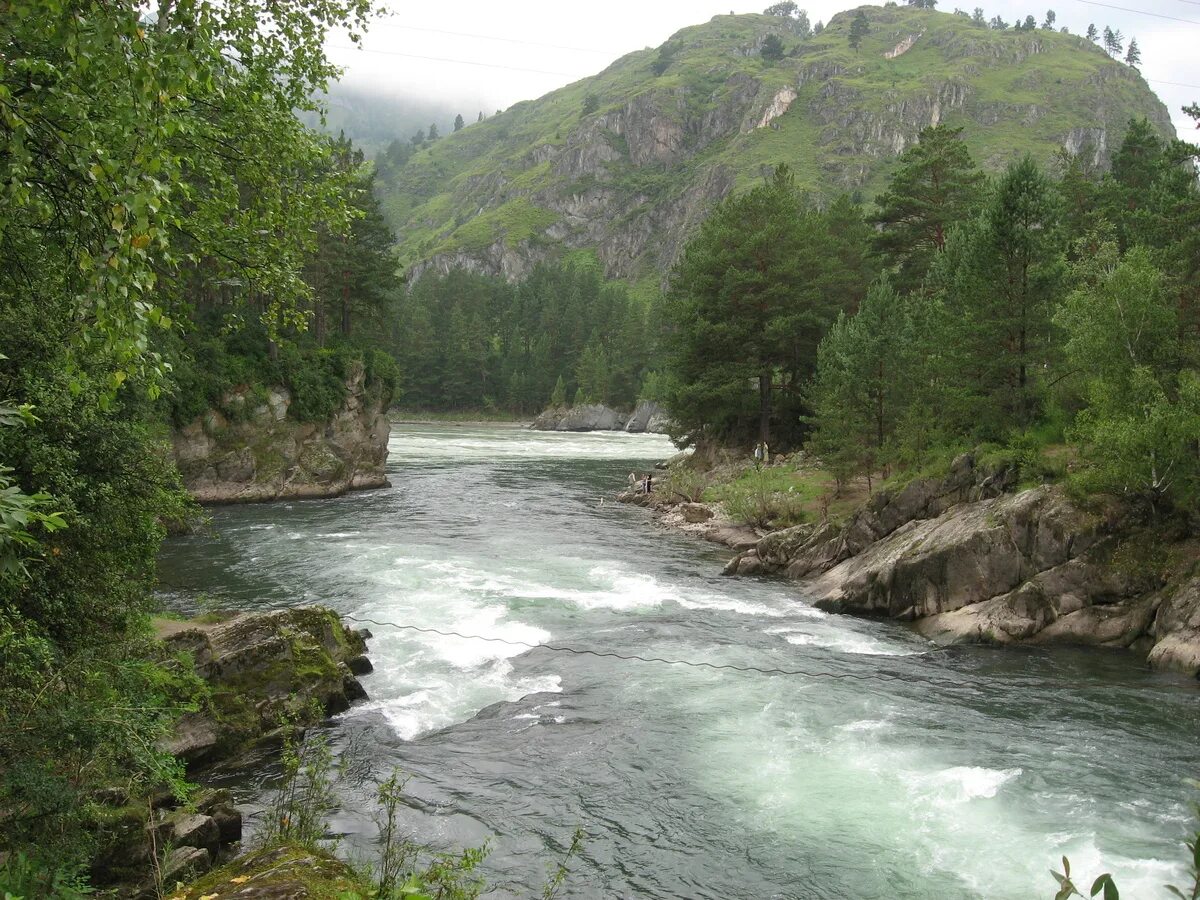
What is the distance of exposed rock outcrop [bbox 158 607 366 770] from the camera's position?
12898mm

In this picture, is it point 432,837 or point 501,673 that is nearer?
point 432,837

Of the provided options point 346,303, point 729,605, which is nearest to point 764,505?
point 729,605

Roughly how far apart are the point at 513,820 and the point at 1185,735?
39.9 feet

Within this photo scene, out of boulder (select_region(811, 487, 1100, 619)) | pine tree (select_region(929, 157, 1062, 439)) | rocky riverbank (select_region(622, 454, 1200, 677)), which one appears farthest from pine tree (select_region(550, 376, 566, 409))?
boulder (select_region(811, 487, 1100, 619))

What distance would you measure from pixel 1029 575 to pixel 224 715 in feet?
63.6

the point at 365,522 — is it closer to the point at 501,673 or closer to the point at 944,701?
the point at 501,673

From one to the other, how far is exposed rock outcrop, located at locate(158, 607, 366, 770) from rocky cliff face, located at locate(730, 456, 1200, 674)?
14677 millimetres

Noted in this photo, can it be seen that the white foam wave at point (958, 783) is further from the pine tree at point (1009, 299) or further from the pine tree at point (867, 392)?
the pine tree at point (867, 392)

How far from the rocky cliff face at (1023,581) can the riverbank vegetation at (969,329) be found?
4.62 ft

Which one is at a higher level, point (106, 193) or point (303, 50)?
point (303, 50)

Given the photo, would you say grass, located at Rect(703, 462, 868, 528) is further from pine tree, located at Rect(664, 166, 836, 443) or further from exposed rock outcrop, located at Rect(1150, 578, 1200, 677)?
exposed rock outcrop, located at Rect(1150, 578, 1200, 677)

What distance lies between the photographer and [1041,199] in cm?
2539

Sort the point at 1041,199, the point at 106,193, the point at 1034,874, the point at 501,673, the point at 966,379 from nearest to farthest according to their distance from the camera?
the point at 106,193 < the point at 1034,874 < the point at 501,673 < the point at 1041,199 < the point at 966,379

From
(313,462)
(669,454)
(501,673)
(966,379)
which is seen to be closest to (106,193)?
(501,673)
